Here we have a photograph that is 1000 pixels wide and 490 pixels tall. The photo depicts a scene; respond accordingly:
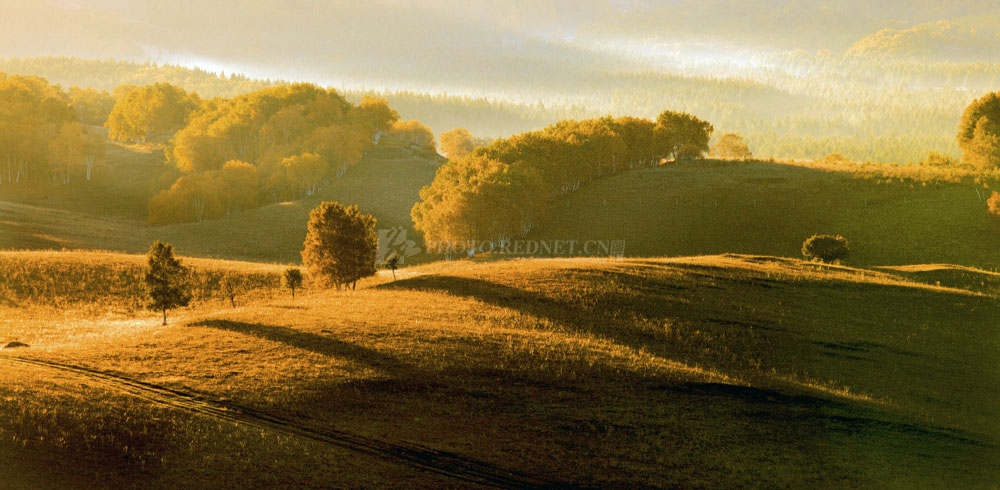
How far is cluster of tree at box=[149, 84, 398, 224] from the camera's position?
147500 mm

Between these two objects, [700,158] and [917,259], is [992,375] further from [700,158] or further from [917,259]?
[700,158]

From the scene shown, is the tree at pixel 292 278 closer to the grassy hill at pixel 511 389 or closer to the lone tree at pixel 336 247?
the lone tree at pixel 336 247

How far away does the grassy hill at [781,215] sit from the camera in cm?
10431

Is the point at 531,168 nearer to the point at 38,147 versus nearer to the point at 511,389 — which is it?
the point at 511,389

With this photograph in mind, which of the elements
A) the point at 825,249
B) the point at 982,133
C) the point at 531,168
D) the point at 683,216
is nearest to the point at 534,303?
the point at 825,249

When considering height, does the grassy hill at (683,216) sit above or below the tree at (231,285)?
above

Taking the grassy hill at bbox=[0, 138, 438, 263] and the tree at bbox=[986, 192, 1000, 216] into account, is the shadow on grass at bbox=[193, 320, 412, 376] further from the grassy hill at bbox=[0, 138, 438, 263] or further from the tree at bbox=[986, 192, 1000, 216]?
the tree at bbox=[986, 192, 1000, 216]

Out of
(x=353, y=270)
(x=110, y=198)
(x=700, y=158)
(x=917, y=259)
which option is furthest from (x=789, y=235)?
(x=110, y=198)

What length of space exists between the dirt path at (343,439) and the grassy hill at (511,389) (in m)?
0.13

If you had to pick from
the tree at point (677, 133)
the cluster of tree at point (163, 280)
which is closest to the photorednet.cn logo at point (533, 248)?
the cluster of tree at point (163, 280)

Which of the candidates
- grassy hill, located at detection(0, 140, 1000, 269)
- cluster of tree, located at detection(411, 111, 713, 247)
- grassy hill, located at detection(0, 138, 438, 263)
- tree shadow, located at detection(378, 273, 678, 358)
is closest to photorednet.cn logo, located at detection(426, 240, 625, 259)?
cluster of tree, located at detection(411, 111, 713, 247)

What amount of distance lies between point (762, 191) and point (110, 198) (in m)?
138

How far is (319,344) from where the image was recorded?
47.5 m

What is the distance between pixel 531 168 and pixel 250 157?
323ft
